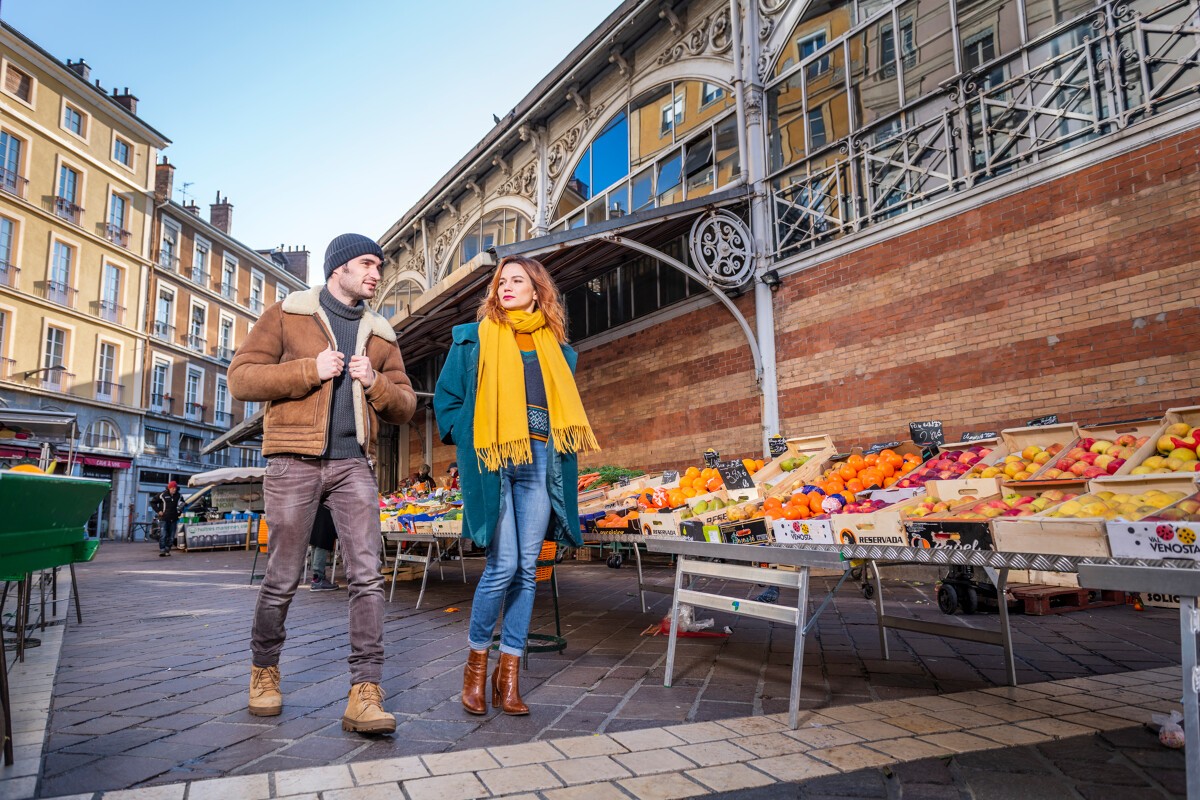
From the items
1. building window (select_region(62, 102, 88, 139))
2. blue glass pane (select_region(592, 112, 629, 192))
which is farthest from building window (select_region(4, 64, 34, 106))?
blue glass pane (select_region(592, 112, 629, 192))

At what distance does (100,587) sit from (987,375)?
10.7 m

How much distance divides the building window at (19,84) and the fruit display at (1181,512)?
31.9 metres

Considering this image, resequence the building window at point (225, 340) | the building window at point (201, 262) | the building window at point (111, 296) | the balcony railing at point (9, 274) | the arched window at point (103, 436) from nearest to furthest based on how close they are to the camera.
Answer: the balcony railing at point (9, 274) → the arched window at point (103, 436) → the building window at point (111, 296) → the building window at point (201, 262) → the building window at point (225, 340)

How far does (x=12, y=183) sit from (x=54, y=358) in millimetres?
5997

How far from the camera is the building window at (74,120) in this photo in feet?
84.5

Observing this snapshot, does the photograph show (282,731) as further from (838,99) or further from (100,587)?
(838,99)

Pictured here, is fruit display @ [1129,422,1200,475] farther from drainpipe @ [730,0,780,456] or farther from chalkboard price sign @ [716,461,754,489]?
drainpipe @ [730,0,780,456]

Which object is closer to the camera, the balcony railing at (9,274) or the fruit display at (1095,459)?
the fruit display at (1095,459)

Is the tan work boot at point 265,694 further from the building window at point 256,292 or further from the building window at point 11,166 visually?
the building window at point 256,292

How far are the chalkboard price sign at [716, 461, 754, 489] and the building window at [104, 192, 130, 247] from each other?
31.7m

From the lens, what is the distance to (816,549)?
290cm

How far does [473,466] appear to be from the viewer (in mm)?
3006

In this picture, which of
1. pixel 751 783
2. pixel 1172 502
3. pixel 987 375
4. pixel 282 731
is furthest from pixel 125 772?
pixel 987 375

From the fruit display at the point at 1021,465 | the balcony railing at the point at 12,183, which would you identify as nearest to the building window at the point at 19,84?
the balcony railing at the point at 12,183
